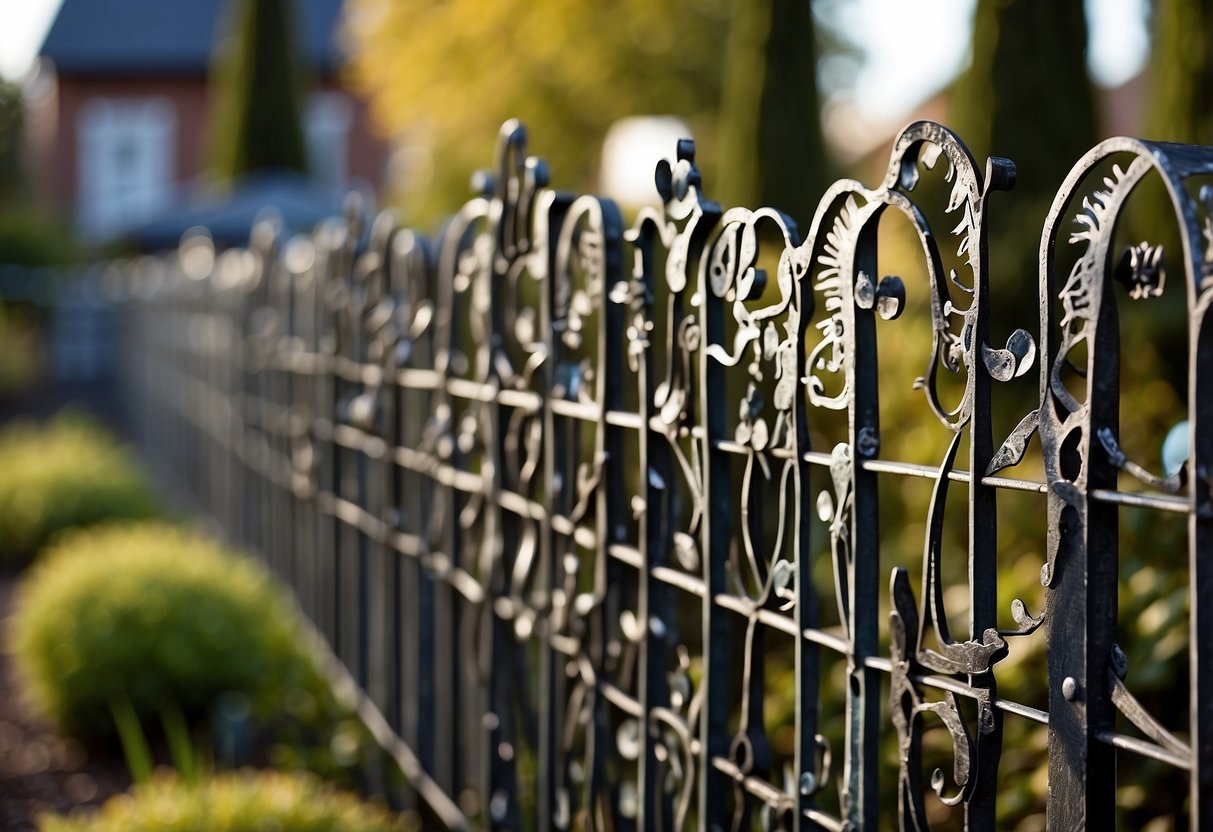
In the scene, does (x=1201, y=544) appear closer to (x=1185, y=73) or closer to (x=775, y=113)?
(x=1185, y=73)

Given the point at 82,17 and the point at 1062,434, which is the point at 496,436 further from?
the point at 82,17

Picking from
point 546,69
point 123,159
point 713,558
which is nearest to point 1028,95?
point 713,558

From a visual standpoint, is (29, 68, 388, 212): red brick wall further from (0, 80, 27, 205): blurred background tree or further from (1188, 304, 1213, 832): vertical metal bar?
(1188, 304, 1213, 832): vertical metal bar

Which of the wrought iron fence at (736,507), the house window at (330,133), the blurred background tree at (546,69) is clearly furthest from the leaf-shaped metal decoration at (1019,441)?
the house window at (330,133)

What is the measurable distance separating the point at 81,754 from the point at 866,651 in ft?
12.9

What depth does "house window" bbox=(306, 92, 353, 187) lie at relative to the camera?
31750 millimetres

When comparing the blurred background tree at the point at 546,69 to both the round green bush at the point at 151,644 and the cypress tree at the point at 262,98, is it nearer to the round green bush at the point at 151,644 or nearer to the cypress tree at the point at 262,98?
the cypress tree at the point at 262,98

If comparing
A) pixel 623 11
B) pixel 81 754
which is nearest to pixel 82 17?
pixel 623 11

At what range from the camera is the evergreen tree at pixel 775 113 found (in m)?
6.13

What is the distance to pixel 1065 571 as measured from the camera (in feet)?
5.15

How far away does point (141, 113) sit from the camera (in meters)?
31.3

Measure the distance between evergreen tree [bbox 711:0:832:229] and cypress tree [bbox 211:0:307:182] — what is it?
17861 millimetres

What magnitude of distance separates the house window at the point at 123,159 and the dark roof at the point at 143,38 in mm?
893

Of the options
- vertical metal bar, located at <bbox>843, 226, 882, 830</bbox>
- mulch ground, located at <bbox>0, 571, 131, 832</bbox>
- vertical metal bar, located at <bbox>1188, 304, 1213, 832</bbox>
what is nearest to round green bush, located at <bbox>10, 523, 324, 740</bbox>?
mulch ground, located at <bbox>0, 571, 131, 832</bbox>
